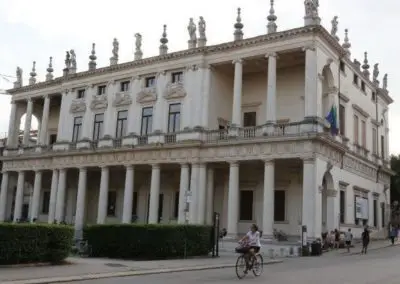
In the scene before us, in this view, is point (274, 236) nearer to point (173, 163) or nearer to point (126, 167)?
point (173, 163)

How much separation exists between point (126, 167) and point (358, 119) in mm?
19897

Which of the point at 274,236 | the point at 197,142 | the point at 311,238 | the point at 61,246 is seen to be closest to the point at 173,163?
the point at 197,142

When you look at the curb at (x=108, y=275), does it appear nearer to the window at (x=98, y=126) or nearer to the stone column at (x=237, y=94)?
the stone column at (x=237, y=94)

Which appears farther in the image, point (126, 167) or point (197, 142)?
point (126, 167)

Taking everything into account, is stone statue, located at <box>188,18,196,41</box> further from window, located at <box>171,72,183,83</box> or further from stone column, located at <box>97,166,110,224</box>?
stone column, located at <box>97,166,110,224</box>

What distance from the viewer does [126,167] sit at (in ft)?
139

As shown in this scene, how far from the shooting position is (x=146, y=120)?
42.8m

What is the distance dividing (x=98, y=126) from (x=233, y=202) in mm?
16588

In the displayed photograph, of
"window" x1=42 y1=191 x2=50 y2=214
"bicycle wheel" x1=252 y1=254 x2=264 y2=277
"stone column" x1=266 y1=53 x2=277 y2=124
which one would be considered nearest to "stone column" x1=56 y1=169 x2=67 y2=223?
"window" x1=42 y1=191 x2=50 y2=214

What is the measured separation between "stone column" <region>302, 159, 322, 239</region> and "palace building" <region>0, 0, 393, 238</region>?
6 centimetres

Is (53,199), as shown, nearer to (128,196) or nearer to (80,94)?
(128,196)

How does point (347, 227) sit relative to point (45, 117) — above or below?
below

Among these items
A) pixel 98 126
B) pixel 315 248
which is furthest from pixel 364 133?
pixel 98 126

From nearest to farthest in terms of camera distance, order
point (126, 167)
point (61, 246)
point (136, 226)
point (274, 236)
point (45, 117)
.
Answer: point (61, 246) → point (136, 226) → point (274, 236) → point (126, 167) → point (45, 117)
